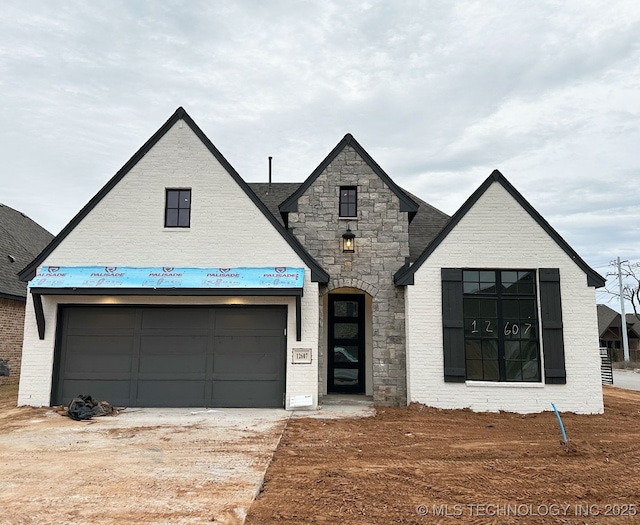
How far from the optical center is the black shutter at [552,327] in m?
9.59

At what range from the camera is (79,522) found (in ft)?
13.3

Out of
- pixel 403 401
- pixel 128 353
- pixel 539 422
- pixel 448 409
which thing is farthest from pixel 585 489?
pixel 128 353

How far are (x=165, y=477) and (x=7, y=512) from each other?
5.03 feet

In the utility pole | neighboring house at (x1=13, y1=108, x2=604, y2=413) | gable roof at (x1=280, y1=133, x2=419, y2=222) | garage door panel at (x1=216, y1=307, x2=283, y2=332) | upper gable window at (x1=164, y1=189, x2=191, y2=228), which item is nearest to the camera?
neighboring house at (x1=13, y1=108, x2=604, y2=413)

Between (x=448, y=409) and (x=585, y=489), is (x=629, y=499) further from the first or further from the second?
(x=448, y=409)

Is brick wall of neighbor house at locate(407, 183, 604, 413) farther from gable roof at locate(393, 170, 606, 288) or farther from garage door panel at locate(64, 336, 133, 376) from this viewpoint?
garage door panel at locate(64, 336, 133, 376)

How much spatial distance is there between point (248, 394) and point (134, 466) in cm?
429

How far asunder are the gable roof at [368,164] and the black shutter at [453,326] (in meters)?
2.05

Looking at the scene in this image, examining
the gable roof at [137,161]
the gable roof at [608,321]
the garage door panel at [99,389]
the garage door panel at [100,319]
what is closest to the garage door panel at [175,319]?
the garage door panel at [100,319]

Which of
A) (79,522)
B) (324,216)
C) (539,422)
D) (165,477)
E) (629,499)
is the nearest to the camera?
(79,522)

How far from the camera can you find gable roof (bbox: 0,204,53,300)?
14.9 meters

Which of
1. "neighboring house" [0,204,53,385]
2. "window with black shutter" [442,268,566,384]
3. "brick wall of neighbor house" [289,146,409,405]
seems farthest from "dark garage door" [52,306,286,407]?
"neighboring house" [0,204,53,385]

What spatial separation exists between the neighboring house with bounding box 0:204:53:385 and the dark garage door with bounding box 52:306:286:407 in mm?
4144

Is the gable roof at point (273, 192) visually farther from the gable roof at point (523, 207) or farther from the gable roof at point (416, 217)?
the gable roof at point (523, 207)
